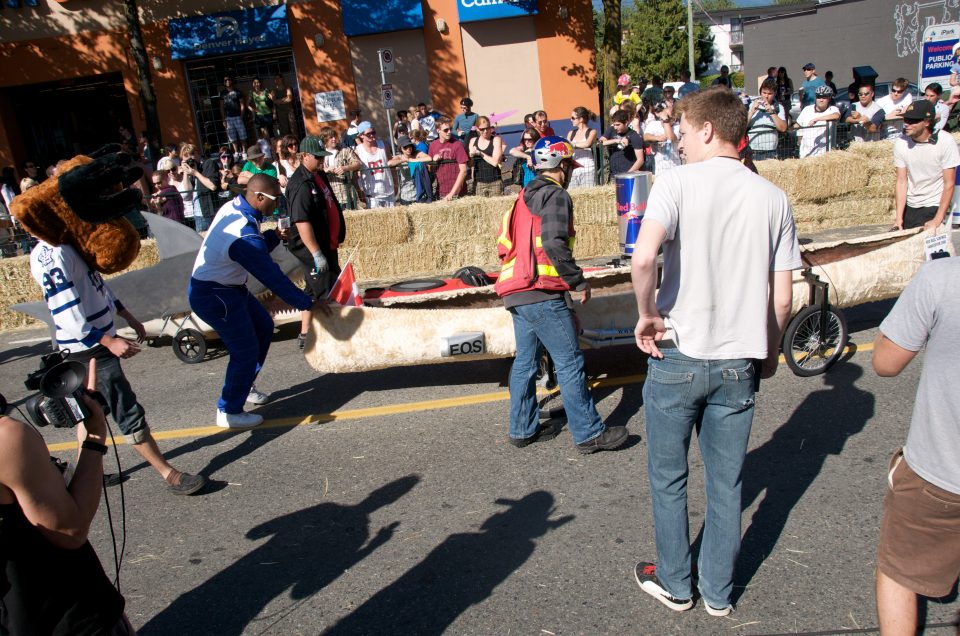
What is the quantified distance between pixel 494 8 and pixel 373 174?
29.4 feet

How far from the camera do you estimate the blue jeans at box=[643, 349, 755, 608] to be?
3000 millimetres

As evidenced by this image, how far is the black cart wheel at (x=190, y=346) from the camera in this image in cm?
774

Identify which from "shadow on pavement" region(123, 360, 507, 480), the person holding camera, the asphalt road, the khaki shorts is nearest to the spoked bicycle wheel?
the asphalt road

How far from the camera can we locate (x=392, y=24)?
19609 mm

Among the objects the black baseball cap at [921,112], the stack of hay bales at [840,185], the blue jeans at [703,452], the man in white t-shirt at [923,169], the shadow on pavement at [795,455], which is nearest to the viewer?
the blue jeans at [703,452]

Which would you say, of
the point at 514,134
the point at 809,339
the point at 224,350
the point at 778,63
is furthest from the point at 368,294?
the point at 778,63

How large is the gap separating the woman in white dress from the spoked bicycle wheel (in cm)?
625

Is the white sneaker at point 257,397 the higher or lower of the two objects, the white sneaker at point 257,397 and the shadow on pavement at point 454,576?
the higher

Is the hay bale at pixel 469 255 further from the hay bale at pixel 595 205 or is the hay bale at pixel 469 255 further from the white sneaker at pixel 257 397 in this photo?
the white sneaker at pixel 257 397

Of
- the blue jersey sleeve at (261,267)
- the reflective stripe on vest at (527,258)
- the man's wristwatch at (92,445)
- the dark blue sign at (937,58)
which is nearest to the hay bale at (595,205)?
the blue jersey sleeve at (261,267)

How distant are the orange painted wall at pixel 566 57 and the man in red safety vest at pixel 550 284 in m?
16.4

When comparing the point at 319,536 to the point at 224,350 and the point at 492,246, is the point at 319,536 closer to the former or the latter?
the point at 224,350

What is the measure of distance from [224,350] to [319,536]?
14.3 ft

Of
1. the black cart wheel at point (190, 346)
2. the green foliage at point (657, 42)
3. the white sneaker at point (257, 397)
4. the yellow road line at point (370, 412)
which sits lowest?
the yellow road line at point (370, 412)
